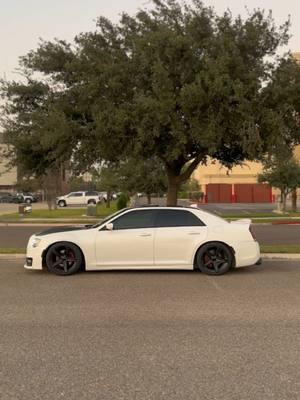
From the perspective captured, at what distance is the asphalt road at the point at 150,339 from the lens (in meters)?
4.34

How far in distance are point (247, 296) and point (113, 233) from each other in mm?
3135

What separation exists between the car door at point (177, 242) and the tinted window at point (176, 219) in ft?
0.10

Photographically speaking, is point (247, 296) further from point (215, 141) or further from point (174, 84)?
point (174, 84)

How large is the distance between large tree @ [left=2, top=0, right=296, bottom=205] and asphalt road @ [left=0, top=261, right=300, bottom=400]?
7.79 metres

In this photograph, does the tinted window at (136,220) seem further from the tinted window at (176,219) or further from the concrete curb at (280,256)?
the concrete curb at (280,256)

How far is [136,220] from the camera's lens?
34.3 ft

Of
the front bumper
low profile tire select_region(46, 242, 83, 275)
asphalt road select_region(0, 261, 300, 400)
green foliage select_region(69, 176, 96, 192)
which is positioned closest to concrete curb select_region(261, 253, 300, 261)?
asphalt road select_region(0, 261, 300, 400)

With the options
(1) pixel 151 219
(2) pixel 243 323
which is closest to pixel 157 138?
(1) pixel 151 219

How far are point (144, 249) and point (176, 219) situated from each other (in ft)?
2.89

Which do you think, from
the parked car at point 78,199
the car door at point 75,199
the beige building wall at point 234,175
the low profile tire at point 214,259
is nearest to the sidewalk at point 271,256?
the low profile tire at point 214,259

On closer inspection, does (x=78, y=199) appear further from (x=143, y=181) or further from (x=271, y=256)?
(x=271, y=256)

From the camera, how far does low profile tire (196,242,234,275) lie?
10.2 meters

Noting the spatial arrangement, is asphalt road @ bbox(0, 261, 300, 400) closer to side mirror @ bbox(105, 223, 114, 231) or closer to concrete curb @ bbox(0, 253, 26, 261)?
side mirror @ bbox(105, 223, 114, 231)

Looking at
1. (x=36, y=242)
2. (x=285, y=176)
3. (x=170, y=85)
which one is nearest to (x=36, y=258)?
(x=36, y=242)
